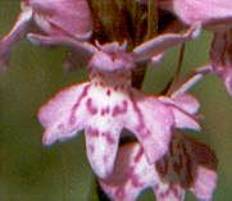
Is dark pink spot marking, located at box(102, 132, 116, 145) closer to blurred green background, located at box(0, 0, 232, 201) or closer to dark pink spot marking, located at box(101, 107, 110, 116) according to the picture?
dark pink spot marking, located at box(101, 107, 110, 116)

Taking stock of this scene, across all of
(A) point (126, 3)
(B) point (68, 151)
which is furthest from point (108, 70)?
(B) point (68, 151)

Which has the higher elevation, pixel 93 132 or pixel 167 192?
pixel 93 132

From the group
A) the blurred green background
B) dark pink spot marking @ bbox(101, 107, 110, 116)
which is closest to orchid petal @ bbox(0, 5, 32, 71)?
dark pink spot marking @ bbox(101, 107, 110, 116)

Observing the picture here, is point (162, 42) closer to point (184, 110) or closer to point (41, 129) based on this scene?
point (184, 110)

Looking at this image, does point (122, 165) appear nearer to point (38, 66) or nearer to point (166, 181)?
point (166, 181)

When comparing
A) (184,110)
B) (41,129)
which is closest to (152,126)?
(184,110)

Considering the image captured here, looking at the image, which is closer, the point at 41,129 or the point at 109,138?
the point at 109,138
